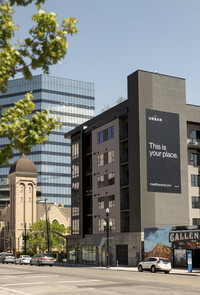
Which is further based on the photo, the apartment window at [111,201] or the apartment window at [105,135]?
the apartment window at [105,135]

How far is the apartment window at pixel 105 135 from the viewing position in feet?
→ 222

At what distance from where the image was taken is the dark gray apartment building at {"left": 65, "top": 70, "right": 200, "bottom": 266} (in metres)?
60.2

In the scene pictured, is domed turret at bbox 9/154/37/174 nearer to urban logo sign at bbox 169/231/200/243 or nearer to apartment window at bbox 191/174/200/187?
apartment window at bbox 191/174/200/187

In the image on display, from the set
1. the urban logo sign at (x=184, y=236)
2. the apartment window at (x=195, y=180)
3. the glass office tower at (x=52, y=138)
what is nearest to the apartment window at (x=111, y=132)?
the apartment window at (x=195, y=180)

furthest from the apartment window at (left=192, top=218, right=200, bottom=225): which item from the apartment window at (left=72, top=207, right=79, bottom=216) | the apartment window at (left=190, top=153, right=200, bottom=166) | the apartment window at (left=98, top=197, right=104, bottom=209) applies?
the apartment window at (left=72, top=207, right=79, bottom=216)

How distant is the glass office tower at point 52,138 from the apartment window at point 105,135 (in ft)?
296

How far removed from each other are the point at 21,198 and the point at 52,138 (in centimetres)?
4696

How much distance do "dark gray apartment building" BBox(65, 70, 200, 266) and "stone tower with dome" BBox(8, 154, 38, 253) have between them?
5430cm

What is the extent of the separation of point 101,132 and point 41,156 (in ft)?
304

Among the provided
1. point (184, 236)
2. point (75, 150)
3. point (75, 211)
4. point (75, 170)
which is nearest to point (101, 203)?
point (75, 211)

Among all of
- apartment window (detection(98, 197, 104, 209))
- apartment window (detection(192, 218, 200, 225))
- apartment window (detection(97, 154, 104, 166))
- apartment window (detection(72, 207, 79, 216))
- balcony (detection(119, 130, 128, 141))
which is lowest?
apartment window (detection(192, 218, 200, 225))

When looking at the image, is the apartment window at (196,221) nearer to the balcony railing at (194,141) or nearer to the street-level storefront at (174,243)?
the street-level storefront at (174,243)

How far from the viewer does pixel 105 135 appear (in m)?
69.4

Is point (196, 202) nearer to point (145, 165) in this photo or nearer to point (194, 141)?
point (194, 141)
